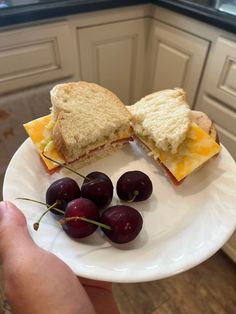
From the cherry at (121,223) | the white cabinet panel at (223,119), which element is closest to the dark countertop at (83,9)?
the white cabinet panel at (223,119)

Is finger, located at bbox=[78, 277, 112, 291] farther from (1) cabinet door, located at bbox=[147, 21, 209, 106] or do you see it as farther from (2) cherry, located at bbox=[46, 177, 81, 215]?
(1) cabinet door, located at bbox=[147, 21, 209, 106]

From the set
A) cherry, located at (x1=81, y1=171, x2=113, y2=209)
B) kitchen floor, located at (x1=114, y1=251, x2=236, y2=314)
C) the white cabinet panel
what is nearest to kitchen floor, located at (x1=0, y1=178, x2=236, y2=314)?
kitchen floor, located at (x1=114, y1=251, x2=236, y2=314)

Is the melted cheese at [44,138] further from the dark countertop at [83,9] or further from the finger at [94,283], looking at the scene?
the dark countertop at [83,9]

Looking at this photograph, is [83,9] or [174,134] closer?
[174,134]

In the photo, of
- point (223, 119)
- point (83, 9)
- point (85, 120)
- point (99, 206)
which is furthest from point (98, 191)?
point (83, 9)

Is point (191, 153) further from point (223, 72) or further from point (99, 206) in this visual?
point (223, 72)
